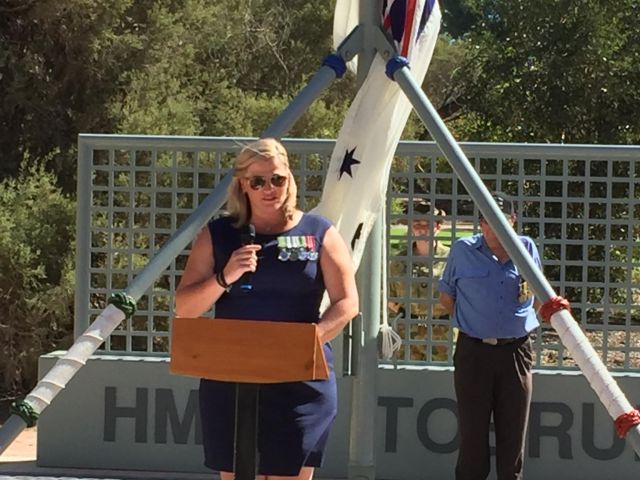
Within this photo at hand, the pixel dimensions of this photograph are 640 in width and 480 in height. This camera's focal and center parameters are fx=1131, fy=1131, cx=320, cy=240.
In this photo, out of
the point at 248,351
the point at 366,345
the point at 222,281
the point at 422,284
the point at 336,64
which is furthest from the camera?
the point at 422,284

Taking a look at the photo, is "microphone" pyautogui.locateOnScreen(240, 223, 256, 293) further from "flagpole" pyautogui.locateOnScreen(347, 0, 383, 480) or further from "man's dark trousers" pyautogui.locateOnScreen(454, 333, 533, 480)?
"man's dark trousers" pyautogui.locateOnScreen(454, 333, 533, 480)

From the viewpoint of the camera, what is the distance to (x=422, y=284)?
6734 millimetres

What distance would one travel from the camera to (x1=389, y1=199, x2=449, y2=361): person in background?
653 centimetres

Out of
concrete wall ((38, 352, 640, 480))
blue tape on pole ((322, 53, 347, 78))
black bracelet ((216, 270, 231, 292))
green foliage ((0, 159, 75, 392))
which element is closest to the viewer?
black bracelet ((216, 270, 231, 292))

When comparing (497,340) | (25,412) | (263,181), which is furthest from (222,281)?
(497,340)

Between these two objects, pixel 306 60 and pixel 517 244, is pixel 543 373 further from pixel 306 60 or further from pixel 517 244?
pixel 306 60

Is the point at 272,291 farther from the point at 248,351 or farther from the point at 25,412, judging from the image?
the point at 25,412

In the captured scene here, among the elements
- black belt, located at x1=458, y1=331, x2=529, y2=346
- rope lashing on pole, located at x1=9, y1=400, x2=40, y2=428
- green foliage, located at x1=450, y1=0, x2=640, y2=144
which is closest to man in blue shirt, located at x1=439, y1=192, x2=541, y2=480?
black belt, located at x1=458, y1=331, x2=529, y2=346

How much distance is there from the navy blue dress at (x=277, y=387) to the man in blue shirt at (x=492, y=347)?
6.25 ft

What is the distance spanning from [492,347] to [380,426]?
1.38 meters

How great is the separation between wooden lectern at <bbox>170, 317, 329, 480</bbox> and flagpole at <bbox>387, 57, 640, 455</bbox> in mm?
857

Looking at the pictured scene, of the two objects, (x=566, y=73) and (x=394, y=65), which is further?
(x=566, y=73)

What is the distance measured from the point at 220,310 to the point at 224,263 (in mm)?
158

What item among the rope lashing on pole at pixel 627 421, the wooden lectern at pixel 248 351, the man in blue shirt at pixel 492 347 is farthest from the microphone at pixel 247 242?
the man in blue shirt at pixel 492 347
